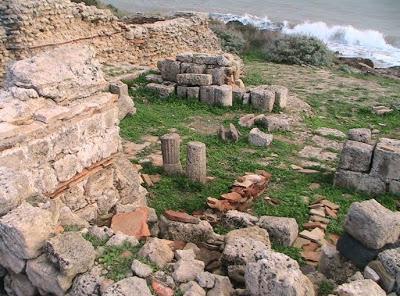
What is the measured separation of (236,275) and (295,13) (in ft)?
121

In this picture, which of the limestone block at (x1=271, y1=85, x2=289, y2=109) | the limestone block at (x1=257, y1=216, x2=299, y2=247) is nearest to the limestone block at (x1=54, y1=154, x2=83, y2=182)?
the limestone block at (x1=257, y1=216, x2=299, y2=247)

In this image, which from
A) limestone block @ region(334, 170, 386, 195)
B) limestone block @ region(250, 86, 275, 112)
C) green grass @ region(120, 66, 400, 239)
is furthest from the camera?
limestone block @ region(250, 86, 275, 112)

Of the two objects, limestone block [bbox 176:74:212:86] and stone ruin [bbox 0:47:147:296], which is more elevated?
stone ruin [bbox 0:47:147:296]

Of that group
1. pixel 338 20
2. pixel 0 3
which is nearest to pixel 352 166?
pixel 0 3

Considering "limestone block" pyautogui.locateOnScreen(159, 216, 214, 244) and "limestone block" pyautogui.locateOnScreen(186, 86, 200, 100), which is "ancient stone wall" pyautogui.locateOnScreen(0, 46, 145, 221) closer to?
"limestone block" pyautogui.locateOnScreen(159, 216, 214, 244)

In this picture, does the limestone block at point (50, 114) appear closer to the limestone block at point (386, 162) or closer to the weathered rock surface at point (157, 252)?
the weathered rock surface at point (157, 252)

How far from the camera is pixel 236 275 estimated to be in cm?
479

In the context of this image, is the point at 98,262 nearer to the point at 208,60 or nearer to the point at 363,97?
the point at 208,60

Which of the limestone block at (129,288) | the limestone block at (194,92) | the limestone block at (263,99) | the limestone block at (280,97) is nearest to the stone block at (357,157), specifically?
the limestone block at (263,99)

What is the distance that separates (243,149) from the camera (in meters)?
10.2

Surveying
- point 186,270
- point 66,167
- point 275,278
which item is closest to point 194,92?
point 66,167

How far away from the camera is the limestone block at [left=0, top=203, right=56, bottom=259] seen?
172 inches

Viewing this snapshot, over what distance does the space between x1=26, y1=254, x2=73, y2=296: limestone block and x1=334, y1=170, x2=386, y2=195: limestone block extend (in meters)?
5.77

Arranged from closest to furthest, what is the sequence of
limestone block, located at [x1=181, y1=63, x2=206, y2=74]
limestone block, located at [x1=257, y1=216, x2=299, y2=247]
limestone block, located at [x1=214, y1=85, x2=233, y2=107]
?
limestone block, located at [x1=257, y1=216, x2=299, y2=247]
limestone block, located at [x1=214, y1=85, x2=233, y2=107]
limestone block, located at [x1=181, y1=63, x2=206, y2=74]
